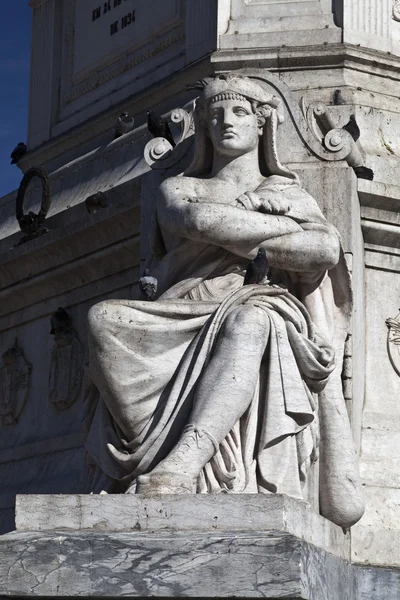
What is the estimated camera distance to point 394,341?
465 inches

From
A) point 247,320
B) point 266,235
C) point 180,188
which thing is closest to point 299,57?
point 180,188

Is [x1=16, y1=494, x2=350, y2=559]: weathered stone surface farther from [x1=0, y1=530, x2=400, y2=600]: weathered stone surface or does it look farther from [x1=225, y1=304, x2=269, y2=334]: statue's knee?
[x1=225, y1=304, x2=269, y2=334]: statue's knee

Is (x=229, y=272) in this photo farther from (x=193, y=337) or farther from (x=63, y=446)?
(x=63, y=446)

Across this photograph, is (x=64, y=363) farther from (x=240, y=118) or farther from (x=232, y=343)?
(x=232, y=343)

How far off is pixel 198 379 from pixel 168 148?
2492 mm

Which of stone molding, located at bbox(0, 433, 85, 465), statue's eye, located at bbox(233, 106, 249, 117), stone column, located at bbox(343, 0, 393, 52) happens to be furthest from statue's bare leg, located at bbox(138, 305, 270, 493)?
stone column, located at bbox(343, 0, 393, 52)

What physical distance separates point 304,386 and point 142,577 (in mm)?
1732

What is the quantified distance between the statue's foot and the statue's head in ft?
8.07

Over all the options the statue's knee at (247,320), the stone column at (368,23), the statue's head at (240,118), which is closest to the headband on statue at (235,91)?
the statue's head at (240,118)

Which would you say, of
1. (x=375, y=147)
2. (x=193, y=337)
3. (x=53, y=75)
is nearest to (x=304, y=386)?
(x=193, y=337)

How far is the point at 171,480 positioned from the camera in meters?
9.51

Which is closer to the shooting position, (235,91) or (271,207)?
(271,207)

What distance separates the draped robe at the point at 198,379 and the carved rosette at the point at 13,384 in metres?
3.21

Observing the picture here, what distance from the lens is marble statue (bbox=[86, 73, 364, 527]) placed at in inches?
388
